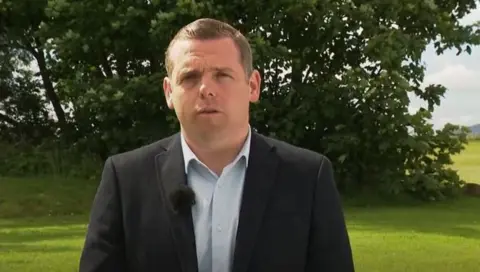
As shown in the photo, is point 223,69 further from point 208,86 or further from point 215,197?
point 215,197

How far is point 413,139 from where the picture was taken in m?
20.5

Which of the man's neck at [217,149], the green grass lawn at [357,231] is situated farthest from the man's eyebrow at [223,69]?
the green grass lawn at [357,231]

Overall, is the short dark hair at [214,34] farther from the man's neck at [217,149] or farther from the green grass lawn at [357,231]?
the green grass lawn at [357,231]

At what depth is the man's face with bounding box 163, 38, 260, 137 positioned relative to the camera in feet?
7.36

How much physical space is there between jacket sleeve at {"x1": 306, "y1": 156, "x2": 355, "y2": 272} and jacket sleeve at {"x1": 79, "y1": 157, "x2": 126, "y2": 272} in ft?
1.59

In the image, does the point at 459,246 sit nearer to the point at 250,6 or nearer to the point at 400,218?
the point at 400,218

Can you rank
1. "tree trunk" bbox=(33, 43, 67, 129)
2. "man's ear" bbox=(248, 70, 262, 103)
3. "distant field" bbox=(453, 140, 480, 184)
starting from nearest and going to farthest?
"man's ear" bbox=(248, 70, 262, 103) → "tree trunk" bbox=(33, 43, 67, 129) → "distant field" bbox=(453, 140, 480, 184)

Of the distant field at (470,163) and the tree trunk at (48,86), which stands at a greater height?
the tree trunk at (48,86)

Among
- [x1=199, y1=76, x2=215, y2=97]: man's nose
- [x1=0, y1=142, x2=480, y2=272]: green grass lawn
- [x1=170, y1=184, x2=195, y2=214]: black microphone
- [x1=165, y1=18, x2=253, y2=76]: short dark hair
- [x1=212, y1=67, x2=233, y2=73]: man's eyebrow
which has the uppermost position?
[x1=165, y1=18, x2=253, y2=76]: short dark hair

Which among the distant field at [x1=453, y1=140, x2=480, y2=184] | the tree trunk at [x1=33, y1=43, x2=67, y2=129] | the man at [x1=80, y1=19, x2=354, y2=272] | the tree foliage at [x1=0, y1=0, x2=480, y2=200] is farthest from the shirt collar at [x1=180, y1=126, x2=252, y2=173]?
the tree trunk at [x1=33, y1=43, x2=67, y2=129]

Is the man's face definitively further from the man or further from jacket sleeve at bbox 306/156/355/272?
jacket sleeve at bbox 306/156/355/272

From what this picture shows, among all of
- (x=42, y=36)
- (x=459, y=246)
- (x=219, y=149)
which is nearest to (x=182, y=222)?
(x=219, y=149)

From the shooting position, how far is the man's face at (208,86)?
88.4 inches

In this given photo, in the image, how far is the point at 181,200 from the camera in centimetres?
225
